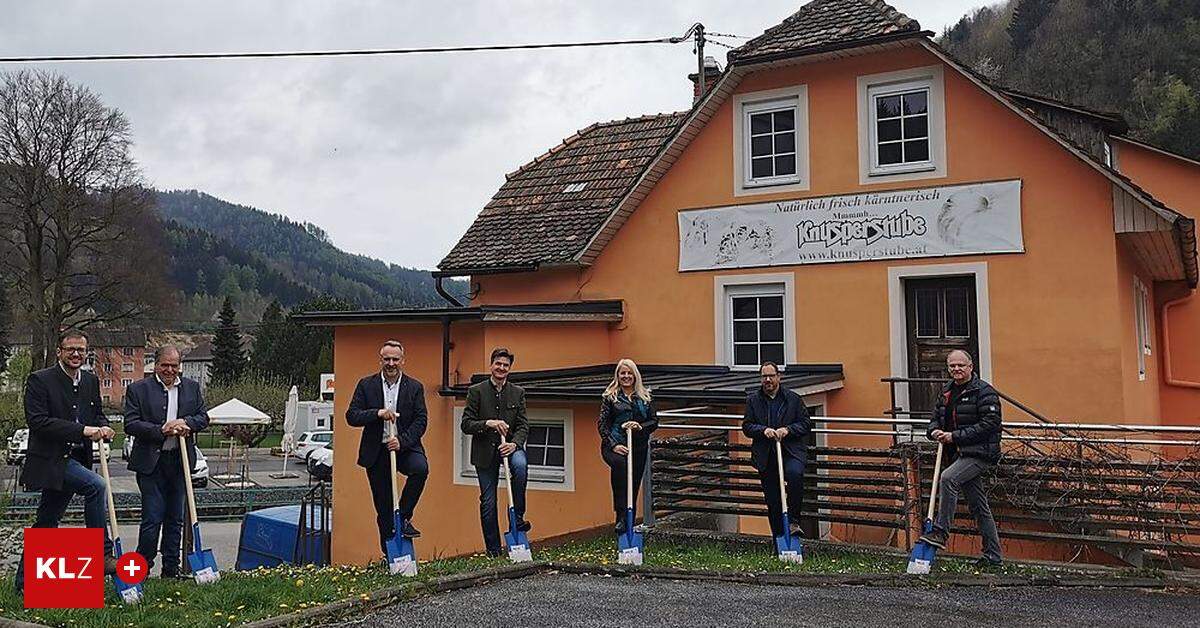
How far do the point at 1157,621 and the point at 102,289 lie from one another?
34.6 metres

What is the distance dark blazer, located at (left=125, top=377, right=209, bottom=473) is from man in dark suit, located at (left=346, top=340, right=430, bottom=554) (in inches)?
47.6

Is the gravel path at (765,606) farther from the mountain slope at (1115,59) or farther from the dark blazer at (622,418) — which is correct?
the mountain slope at (1115,59)

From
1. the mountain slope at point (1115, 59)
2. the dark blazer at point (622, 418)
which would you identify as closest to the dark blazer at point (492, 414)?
the dark blazer at point (622, 418)

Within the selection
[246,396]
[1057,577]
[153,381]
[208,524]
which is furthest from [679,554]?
[246,396]

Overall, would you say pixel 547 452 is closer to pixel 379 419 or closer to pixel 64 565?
pixel 379 419

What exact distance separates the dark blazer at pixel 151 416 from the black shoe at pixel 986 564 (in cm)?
618

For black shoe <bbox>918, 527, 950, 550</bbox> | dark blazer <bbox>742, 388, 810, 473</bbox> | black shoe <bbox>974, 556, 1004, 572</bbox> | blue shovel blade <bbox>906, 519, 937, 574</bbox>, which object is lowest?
black shoe <bbox>974, 556, 1004, 572</bbox>

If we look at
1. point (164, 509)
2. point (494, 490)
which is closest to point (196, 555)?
point (164, 509)

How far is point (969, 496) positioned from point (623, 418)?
2966 mm

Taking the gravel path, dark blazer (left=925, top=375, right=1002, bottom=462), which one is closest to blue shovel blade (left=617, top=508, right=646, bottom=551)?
the gravel path

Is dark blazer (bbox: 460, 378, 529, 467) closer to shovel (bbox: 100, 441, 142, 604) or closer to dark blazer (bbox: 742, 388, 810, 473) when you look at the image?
dark blazer (bbox: 742, 388, 810, 473)

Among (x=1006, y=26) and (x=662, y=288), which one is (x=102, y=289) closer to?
(x=662, y=288)

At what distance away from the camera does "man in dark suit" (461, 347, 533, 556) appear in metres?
8.84

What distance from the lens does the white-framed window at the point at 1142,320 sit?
559 inches
